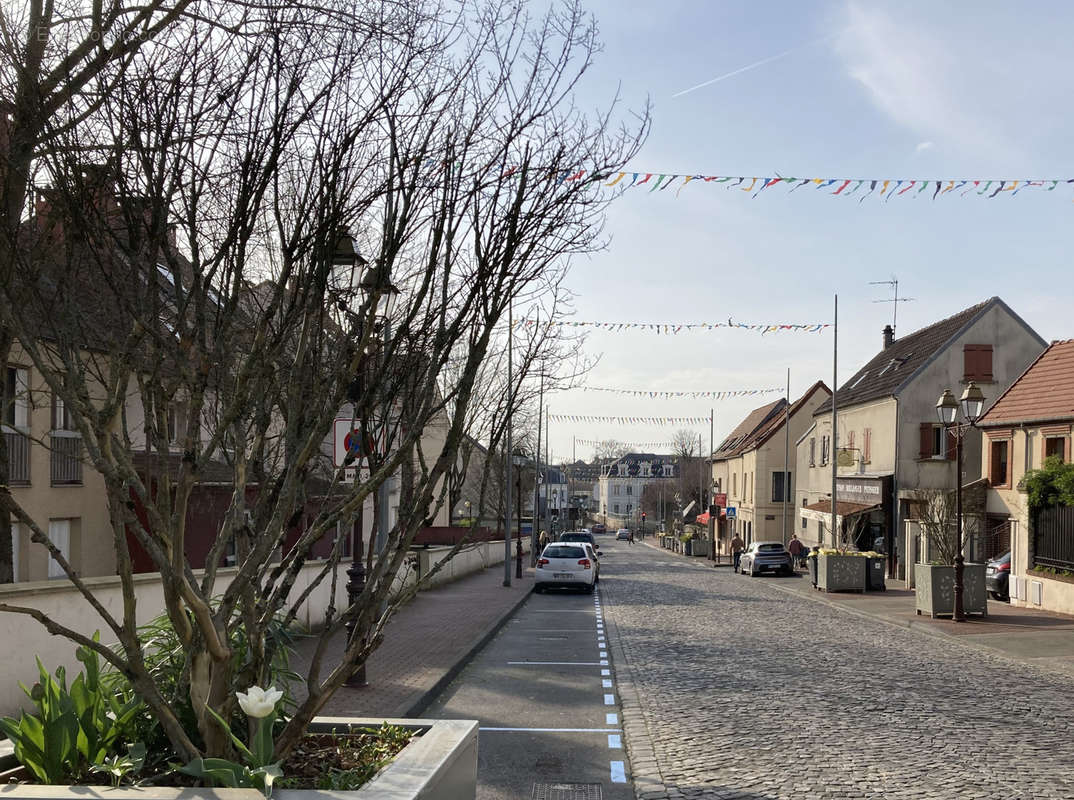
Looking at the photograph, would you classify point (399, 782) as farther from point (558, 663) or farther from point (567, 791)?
point (558, 663)

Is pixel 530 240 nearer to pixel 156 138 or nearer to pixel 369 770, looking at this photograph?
pixel 156 138

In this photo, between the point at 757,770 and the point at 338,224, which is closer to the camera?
the point at 338,224

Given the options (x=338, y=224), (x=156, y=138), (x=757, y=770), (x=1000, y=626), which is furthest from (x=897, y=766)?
(x=1000, y=626)

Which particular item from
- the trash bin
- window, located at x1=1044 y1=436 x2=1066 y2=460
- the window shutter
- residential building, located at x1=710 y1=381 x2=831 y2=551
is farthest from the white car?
residential building, located at x1=710 y1=381 x2=831 y2=551

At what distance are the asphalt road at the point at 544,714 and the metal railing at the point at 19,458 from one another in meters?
8.92

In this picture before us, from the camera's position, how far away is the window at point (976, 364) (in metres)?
37.9

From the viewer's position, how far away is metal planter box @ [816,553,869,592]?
29.5 metres

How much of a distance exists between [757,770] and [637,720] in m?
2.36

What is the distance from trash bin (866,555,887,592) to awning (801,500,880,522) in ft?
30.3

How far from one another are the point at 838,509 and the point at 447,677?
32086mm

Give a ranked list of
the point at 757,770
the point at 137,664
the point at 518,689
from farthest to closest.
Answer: the point at 518,689, the point at 757,770, the point at 137,664

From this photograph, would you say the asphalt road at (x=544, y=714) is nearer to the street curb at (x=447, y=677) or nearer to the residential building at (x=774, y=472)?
the street curb at (x=447, y=677)

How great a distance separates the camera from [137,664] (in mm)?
4711

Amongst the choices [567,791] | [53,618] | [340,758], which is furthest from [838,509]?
[340,758]
